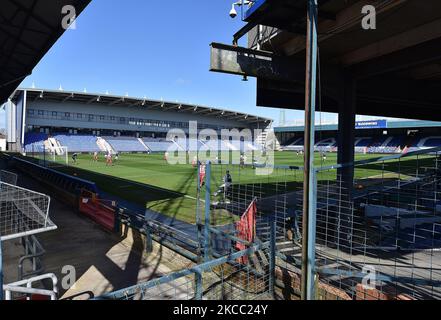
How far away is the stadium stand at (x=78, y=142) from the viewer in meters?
65.1

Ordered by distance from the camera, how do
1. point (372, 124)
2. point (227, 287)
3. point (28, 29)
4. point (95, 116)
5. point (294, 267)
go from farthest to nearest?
point (95, 116)
point (372, 124)
point (28, 29)
point (294, 267)
point (227, 287)

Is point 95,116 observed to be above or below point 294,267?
above

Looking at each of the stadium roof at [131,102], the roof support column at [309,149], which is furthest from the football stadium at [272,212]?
the stadium roof at [131,102]

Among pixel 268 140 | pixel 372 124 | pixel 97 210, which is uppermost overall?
pixel 372 124

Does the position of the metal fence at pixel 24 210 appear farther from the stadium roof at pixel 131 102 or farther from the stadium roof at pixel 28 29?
the stadium roof at pixel 131 102

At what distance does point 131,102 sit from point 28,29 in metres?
69.6

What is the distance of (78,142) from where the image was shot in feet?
221

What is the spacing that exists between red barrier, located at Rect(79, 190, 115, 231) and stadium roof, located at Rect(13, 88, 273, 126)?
57.3 metres

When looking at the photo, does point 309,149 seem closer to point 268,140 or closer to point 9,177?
point 9,177

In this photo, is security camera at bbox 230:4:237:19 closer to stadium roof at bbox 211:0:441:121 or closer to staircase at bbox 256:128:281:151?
stadium roof at bbox 211:0:441:121

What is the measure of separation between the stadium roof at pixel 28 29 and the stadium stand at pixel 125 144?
2372 inches

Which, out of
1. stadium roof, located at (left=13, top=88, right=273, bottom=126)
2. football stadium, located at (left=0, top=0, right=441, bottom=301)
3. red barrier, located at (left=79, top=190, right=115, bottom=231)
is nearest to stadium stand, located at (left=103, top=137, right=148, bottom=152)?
stadium roof, located at (left=13, top=88, right=273, bottom=126)

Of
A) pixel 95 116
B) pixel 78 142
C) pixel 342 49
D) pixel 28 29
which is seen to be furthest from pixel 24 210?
pixel 95 116
